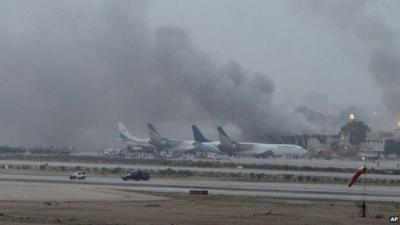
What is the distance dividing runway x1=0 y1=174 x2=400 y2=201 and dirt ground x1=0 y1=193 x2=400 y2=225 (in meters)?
8.38

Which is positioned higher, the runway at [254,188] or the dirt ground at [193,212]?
the runway at [254,188]

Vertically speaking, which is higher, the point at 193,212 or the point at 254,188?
the point at 254,188

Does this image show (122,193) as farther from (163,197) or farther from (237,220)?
(237,220)

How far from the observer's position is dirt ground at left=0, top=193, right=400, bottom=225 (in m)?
53.8

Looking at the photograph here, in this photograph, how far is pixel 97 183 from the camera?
9138 cm

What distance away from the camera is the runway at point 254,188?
81125 millimetres

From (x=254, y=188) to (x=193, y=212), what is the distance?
29973 mm

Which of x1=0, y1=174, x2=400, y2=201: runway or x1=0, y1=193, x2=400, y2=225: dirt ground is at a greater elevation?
x1=0, y1=174, x2=400, y2=201: runway

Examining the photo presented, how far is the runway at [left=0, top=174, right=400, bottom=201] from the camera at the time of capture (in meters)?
81.1

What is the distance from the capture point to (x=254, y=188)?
8919 centimetres

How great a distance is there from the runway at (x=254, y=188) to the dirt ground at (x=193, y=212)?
838 centimetres

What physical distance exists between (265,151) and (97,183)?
359 ft

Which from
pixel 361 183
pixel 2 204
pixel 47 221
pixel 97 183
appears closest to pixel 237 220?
pixel 47 221

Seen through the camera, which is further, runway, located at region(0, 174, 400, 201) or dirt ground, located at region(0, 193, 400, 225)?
runway, located at region(0, 174, 400, 201)
